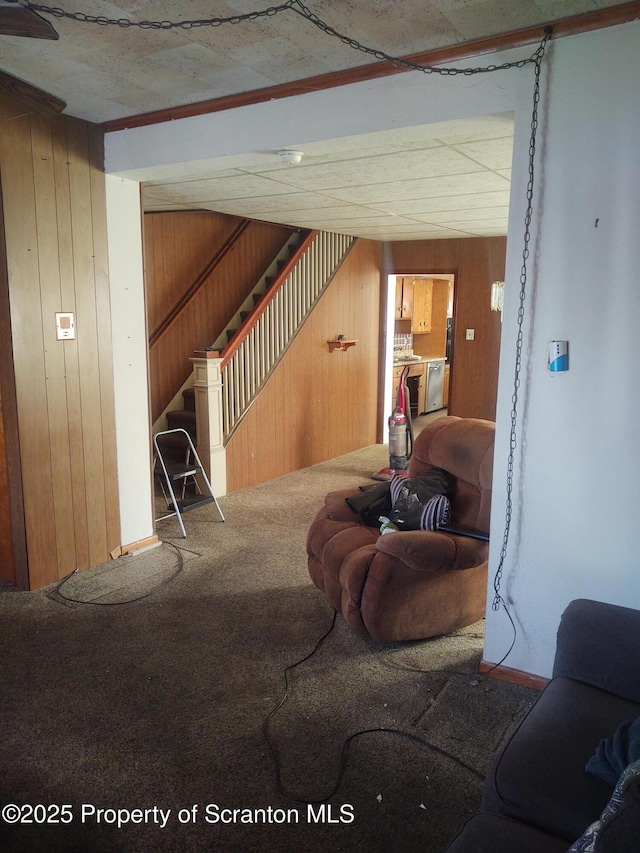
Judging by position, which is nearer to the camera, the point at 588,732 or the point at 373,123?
the point at 588,732

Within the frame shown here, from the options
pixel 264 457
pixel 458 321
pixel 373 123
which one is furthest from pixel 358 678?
pixel 458 321

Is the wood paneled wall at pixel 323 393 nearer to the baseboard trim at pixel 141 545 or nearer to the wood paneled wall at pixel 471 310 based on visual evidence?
the wood paneled wall at pixel 471 310

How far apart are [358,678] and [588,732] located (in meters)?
1.24

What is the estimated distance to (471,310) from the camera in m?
6.91

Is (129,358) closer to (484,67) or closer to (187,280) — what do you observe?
(187,280)

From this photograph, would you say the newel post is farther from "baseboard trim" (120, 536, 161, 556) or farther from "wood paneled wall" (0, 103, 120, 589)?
"wood paneled wall" (0, 103, 120, 589)

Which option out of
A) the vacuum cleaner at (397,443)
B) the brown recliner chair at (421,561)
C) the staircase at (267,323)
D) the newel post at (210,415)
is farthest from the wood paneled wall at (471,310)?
the brown recliner chair at (421,561)

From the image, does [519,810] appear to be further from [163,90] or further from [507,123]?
[163,90]

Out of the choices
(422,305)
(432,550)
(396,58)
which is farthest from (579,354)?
(422,305)

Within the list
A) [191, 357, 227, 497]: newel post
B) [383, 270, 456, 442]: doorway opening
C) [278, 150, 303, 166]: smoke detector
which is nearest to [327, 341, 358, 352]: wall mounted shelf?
[383, 270, 456, 442]: doorway opening

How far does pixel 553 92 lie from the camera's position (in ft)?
7.49

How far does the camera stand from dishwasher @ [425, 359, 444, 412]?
32.2ft

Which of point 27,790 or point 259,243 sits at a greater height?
point 259,243

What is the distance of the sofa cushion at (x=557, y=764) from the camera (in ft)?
4.75
